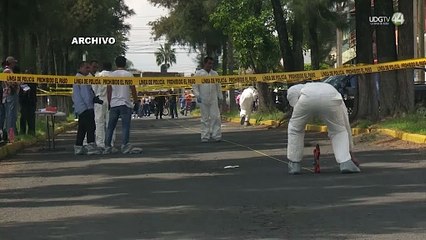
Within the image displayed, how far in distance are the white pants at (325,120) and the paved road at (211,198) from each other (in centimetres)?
35

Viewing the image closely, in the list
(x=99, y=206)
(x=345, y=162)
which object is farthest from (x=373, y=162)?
(x=99, y=206)

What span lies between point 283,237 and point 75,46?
3818 centimetres

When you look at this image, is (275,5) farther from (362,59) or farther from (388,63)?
(388,63)

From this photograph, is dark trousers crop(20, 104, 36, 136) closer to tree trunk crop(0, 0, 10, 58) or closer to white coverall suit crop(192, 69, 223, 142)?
tree trunk crop(0, 0, 10, 58)

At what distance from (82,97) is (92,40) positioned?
2747 cm

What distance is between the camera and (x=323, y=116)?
415 inches

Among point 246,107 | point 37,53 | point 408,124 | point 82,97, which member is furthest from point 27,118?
point 37,53

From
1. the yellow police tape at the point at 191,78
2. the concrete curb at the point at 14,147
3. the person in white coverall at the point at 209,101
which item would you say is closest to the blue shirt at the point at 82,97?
the yellow police tape at the point at 191,78

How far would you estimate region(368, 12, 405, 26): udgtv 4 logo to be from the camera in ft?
57.3

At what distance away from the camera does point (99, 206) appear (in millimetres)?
8602

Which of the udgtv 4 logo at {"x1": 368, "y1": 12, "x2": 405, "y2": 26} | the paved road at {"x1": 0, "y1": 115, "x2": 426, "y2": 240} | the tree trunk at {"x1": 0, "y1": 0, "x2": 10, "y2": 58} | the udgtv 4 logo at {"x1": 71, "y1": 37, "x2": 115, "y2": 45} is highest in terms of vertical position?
the udgtv 4 logo at {"x1": 71, "y1": 37, "x2": 115, "y2": 45}

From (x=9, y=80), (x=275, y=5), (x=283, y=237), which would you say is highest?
(x=275, y=5)

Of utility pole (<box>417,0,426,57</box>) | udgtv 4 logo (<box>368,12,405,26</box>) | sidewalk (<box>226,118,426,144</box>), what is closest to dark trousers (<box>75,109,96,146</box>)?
sidewalk (<box>226,118,426,144</box>)

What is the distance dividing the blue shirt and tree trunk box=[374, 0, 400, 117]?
7349 millimetres
